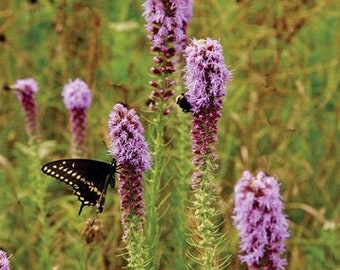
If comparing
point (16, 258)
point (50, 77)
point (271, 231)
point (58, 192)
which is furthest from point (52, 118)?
point (271, 231)

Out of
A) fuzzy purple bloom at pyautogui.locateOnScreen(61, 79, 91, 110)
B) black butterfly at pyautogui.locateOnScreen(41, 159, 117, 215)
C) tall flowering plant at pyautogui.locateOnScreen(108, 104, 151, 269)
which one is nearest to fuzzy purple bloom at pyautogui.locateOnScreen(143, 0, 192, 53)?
tall flowering plant at pyautogui.locateOnScreen(108, 104, 151, 269)

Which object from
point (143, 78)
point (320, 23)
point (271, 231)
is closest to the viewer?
point (271, 231)

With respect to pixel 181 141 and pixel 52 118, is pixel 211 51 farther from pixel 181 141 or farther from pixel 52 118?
pixel 52 118

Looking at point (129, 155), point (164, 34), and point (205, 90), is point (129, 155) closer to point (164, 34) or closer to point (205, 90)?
point (205, 90)

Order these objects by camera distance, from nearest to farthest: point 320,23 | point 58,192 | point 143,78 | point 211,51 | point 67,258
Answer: point 211,51 → point 67,258 → point 58,192 → point 143,78 → point 320,23

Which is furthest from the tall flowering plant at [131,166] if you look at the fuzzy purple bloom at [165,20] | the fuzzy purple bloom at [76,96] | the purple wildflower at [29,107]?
the purple wildflower at [29,107]

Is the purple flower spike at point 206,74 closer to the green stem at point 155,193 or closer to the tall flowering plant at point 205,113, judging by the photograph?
the tall flowering plant at point 205,113
